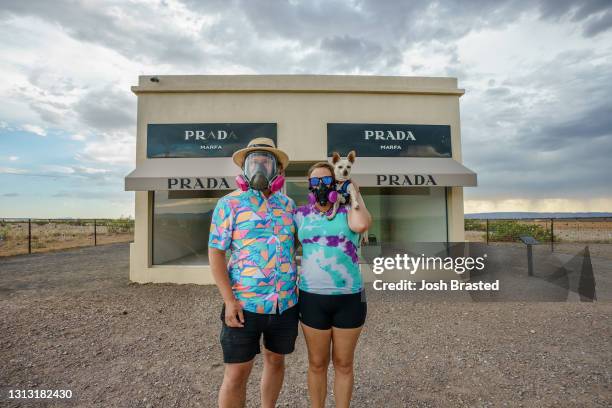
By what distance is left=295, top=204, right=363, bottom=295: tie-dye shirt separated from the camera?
6.23ft

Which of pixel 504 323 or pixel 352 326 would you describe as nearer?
pixel 352 326

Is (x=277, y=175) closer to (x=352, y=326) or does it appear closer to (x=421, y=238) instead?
(x=352, y=326)

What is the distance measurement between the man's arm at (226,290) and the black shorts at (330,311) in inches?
16.4

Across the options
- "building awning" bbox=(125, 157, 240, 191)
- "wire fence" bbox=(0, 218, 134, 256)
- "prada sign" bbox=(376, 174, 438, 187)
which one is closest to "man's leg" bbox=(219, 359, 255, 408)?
"building awning" bbox=(125, 157, 240, 191)

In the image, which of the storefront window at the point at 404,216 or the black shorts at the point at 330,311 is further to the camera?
the storefront window at the point at 404,216

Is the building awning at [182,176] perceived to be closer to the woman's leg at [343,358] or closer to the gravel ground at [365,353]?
the gravel ground at [365,353]

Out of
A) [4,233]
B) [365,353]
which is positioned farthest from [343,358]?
[4,233]

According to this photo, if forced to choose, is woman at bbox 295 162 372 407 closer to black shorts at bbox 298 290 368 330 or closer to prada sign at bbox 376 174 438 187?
black shorts at bbox 298 290 368 330

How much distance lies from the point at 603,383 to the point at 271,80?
7617mm

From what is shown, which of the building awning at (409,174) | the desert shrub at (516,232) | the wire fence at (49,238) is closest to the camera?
the building awning at (409,174)

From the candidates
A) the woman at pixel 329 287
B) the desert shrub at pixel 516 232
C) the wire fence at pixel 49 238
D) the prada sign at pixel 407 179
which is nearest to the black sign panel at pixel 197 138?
the prada sign at pixel 407 179

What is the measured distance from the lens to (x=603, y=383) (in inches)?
113

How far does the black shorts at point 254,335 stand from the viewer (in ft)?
5.90

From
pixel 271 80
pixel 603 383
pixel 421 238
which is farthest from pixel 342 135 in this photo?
pixel 603 383
